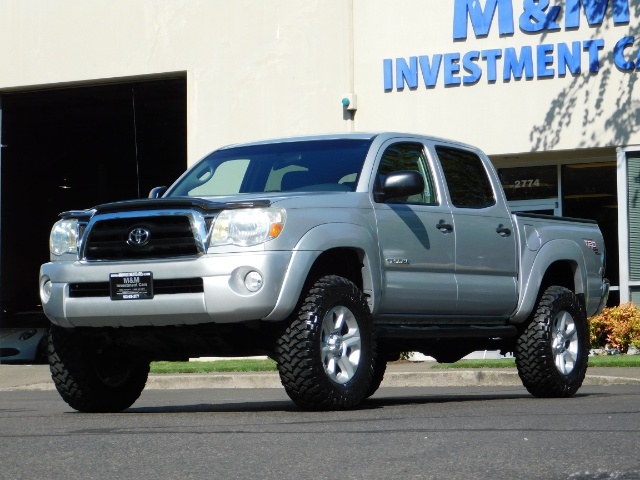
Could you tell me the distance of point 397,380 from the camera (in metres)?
15.4

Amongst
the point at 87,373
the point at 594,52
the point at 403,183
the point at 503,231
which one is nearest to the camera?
the point at 403,183

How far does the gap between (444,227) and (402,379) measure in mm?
5667

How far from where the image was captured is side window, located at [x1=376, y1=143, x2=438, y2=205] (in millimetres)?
9852

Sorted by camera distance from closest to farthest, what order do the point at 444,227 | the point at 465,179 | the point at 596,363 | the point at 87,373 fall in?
1. the point at 87,373
2. the point at 444,227
3. the point at 465,179
4. the point at 596,363

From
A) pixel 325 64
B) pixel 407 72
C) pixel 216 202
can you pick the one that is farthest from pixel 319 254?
pixel 325 64

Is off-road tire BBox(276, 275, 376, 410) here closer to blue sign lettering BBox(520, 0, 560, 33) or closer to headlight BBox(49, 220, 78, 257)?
headlight BBox(49, 220, 78, 257)

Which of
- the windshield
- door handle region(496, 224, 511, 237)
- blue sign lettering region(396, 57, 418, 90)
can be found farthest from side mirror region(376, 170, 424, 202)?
blue sign lettering region(396, 57, 418, 90)

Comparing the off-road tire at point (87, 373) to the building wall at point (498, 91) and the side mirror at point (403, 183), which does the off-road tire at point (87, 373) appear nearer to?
the side mirror at point (403, 183)

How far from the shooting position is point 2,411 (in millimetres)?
10844

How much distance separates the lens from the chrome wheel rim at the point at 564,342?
35.4ft

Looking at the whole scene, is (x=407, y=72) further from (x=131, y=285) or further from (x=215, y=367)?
(x=131, y=285)

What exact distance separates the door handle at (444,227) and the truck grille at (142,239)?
2139 millimetres

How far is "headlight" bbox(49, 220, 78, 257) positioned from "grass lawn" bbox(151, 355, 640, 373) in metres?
8.08

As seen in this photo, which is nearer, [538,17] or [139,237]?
[139,237]
